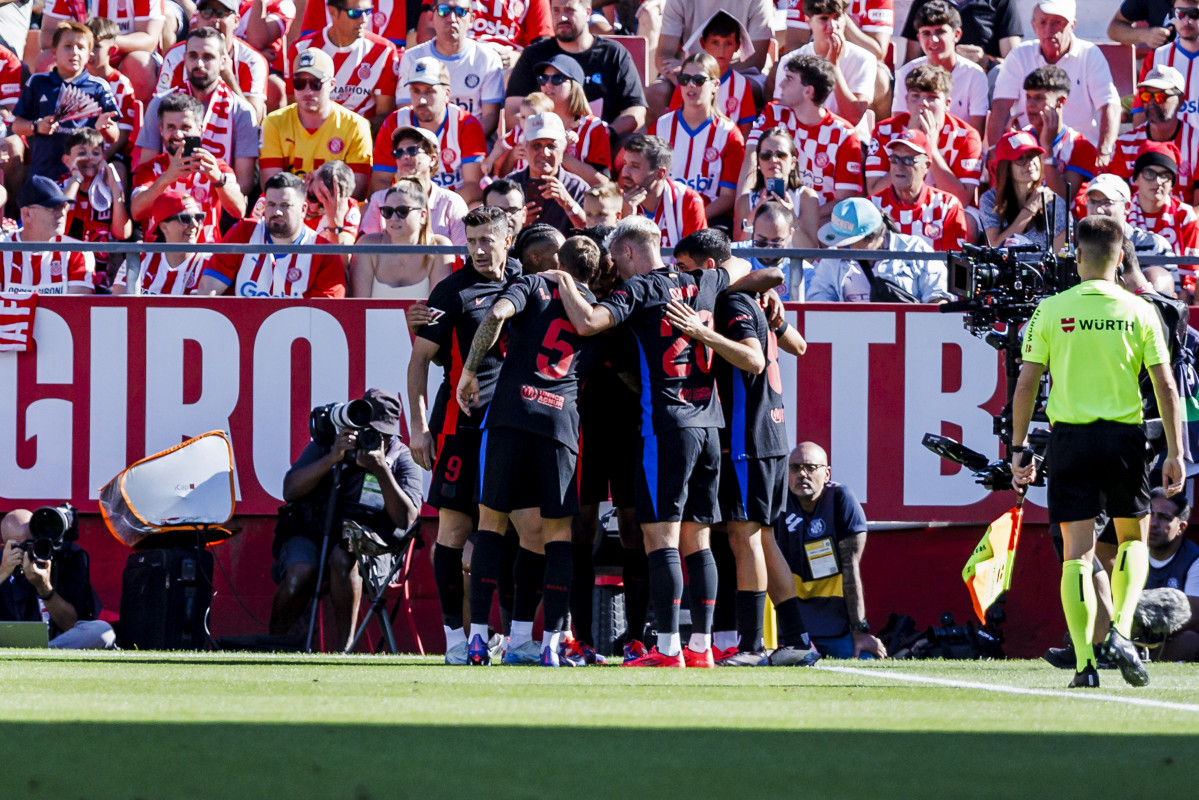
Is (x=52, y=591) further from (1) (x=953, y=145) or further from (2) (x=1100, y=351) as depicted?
(1) (x=953, y=145)

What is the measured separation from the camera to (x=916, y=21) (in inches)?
533

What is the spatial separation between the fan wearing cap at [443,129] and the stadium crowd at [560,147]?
0.02 metres

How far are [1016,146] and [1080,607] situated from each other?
19.0 feet

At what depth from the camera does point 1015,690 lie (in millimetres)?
6395

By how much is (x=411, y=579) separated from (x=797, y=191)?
11.8ft

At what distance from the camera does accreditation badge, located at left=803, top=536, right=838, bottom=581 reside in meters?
10.1

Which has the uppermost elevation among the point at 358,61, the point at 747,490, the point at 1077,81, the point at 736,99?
the point at 358,61

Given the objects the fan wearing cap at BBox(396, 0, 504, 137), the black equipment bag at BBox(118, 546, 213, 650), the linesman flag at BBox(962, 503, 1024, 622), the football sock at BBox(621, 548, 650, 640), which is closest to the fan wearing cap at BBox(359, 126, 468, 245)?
the fan wearing cap at BBox(396, 0, 504, 137)

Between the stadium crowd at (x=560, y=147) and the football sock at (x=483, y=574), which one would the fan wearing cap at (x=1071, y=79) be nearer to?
the stadium crowd at (x=560, y=147)

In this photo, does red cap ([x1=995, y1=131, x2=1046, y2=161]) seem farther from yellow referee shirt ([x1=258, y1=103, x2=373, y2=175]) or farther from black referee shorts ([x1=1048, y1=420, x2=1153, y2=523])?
black referee shorts ([x1=1048, y1=420, x2=1153, y2=523])

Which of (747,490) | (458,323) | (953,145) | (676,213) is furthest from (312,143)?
(747,490)

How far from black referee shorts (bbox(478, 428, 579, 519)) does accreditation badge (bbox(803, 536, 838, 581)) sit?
8.94 feet

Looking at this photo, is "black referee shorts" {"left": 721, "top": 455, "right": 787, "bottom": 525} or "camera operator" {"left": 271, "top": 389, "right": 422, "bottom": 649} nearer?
"black referee shorts" {"left": 721, "top": 455, "right": 787, "bottom": 525}

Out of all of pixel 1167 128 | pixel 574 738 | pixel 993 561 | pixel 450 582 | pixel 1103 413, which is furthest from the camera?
pixel 1167 128
